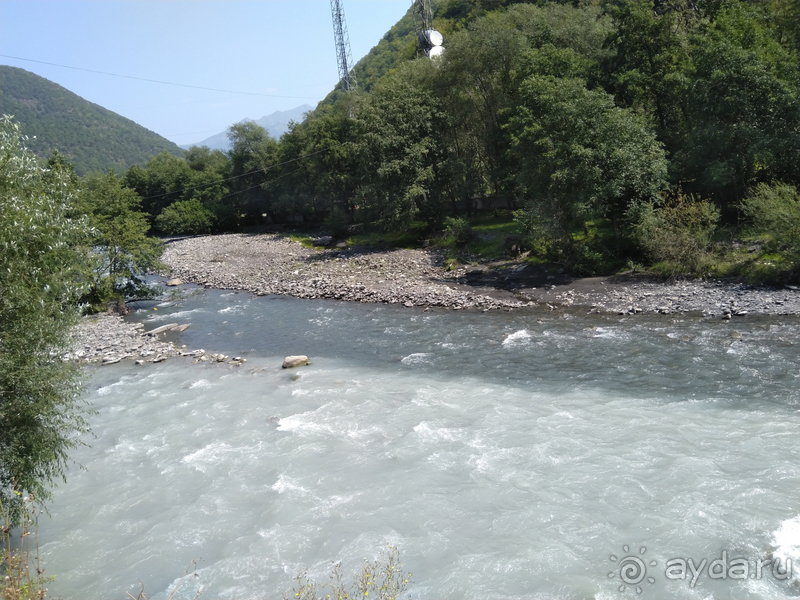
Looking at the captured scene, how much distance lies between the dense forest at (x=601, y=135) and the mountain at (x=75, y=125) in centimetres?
11194

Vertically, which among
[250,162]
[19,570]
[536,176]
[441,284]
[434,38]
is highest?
[434,38]

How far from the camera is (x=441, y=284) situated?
101ft

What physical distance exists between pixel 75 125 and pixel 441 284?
160 m

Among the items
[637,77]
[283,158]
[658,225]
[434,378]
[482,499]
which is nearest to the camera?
[482,499]

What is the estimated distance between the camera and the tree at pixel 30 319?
9.33 metres

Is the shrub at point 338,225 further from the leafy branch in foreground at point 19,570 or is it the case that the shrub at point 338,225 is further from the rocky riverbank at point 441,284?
the leafy branch in foreground at point 19,570

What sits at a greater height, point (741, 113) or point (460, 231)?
point (741, 113)

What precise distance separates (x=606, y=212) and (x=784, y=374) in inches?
543

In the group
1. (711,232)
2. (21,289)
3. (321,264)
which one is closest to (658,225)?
(711,232)

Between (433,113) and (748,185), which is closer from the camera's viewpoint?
(748,185)

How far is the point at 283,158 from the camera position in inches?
2388

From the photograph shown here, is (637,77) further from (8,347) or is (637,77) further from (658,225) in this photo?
(8,347)

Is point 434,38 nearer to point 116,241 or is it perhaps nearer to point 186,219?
point 186,219

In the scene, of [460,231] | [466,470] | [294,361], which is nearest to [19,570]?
[466,470]
